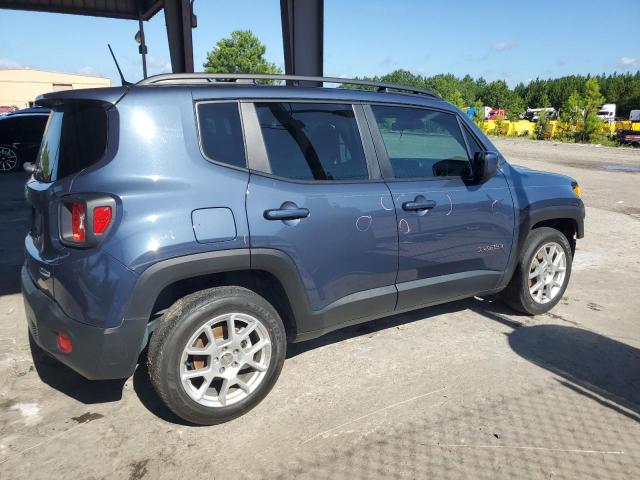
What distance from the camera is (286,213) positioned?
274 centimetres

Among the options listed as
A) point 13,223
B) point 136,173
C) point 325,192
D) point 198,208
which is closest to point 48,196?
point 136,173

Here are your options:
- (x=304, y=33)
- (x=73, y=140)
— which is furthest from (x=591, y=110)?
(x=73, y=140)

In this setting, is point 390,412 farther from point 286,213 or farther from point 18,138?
point 18,138

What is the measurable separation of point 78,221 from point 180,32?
34.8 ft

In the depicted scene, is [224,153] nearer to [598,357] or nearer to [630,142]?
[598,357]

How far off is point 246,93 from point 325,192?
28.1 inches

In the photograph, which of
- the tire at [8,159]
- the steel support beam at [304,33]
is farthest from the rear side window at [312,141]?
the tire at [8,159]

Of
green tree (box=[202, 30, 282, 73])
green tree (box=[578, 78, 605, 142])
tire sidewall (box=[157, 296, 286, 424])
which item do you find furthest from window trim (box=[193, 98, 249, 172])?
green tree (box=[202, 30, 282, 73])

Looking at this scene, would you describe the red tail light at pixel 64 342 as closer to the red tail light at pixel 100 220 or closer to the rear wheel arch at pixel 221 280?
the rear wheel arch at pixel 221 280

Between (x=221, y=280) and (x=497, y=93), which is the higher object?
(x=497, y=93)

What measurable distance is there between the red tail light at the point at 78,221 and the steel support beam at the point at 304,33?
247 inches

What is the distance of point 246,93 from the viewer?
112 inches

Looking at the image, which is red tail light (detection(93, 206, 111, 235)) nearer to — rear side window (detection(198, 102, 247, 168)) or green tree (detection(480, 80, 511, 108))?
rear side window (detection(198, 102, 247, 168))

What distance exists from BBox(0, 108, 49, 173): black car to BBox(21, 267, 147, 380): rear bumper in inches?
507
